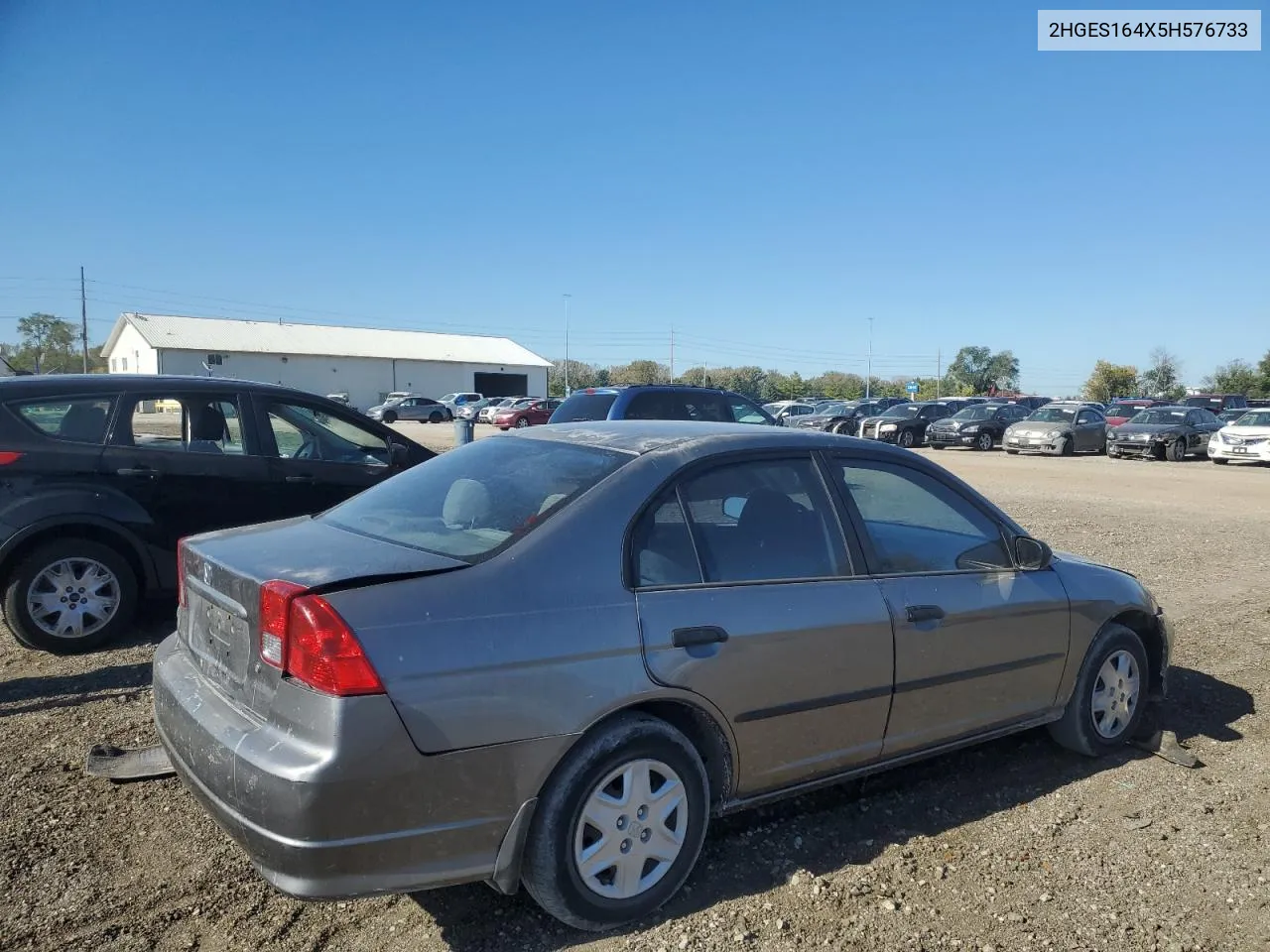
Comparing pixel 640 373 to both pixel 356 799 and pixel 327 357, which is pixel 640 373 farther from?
pixel 356 799

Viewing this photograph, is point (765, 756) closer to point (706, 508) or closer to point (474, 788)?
point (706, 508)

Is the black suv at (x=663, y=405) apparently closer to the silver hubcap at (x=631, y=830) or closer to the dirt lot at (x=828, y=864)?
the dirt lot at (x=828, y=864)

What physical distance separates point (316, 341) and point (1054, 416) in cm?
5245

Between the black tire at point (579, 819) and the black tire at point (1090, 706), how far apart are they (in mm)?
2249

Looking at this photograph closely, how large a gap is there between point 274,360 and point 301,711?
211ft

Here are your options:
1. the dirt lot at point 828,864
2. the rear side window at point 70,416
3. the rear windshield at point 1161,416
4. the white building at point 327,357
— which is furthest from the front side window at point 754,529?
the white building at point 327,357

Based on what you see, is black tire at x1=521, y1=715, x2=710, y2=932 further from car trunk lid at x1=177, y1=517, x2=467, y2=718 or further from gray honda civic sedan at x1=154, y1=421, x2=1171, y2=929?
car trunk lid at x1=177, y1=517, x2=467, y2=718

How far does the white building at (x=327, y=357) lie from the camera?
59406 mm

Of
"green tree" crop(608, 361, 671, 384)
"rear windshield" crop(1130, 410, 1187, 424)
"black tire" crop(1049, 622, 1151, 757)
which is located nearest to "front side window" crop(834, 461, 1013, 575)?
"black tire" crop(1049, 622, 1151, 757)

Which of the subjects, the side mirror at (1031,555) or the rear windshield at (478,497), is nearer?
the rear windshield at (478,497)

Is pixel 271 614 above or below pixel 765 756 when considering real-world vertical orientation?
above

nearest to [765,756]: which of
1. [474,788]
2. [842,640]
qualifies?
[842,640]

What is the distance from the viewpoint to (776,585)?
11.1 ft

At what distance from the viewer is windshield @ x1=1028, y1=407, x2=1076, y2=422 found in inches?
1153
